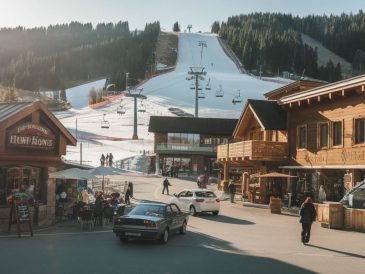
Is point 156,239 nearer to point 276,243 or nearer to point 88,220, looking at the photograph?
point 276,243

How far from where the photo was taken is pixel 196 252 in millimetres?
15219

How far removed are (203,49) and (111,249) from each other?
17712 centimetres

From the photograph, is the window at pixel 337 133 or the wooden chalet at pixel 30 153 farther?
the window at pixel 337 133

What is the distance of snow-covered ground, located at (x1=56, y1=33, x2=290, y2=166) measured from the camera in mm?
76463

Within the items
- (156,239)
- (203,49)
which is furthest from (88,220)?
(203,49)

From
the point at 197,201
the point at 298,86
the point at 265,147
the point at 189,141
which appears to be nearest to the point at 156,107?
the point at 189,141

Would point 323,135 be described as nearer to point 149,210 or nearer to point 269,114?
point 269,114

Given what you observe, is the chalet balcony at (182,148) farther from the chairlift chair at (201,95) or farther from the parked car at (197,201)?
the parked car at (197,201)

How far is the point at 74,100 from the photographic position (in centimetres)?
16525

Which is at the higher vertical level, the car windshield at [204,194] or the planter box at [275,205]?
the car windshield at [204,194]

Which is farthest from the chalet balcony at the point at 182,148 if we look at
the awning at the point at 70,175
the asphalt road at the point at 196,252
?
the asphalt road at the point at 196,252

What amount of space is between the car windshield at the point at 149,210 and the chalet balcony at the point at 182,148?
44.0 metres

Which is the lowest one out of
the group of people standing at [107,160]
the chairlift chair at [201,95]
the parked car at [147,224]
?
the parked car at [147,224]

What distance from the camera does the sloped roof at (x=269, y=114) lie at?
3500 centimetres
